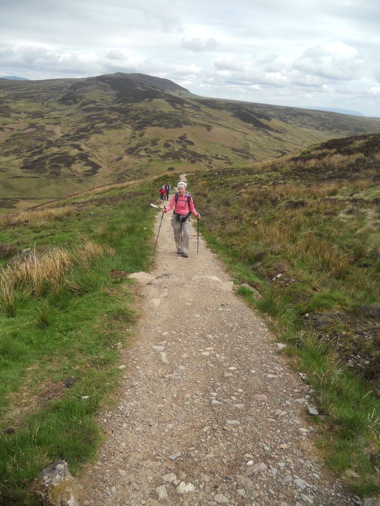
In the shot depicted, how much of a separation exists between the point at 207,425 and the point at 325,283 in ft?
23.4

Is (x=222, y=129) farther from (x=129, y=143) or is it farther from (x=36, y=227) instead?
(x=36, y=227)

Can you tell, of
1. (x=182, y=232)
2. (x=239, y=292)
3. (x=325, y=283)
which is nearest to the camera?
(x=239, y=292)

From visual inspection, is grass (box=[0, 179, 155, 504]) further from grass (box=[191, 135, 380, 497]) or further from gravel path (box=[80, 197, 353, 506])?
grass (box=[191, 135, 380, 497])

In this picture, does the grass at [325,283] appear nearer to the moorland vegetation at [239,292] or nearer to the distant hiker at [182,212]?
the moorland vegetation at [239,292]

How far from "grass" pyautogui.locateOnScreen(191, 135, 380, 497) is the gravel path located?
15.9 inches

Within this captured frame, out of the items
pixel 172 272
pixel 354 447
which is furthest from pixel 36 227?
pixel 354 447

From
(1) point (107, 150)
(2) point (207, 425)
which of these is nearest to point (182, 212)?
(2) point (207, 425)

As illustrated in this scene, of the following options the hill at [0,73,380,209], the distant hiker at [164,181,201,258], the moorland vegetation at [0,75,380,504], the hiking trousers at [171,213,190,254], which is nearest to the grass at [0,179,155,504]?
the moorland vegetation at [0,75,380,504]

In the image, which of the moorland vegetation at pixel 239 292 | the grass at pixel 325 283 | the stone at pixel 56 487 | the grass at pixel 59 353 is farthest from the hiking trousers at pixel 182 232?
the stone at pixel 56 487

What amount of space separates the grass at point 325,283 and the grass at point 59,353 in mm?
3367

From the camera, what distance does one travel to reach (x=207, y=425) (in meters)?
5.07

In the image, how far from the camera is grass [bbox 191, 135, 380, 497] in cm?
502

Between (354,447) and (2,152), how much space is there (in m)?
161

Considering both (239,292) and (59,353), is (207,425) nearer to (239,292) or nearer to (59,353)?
(59,353)
